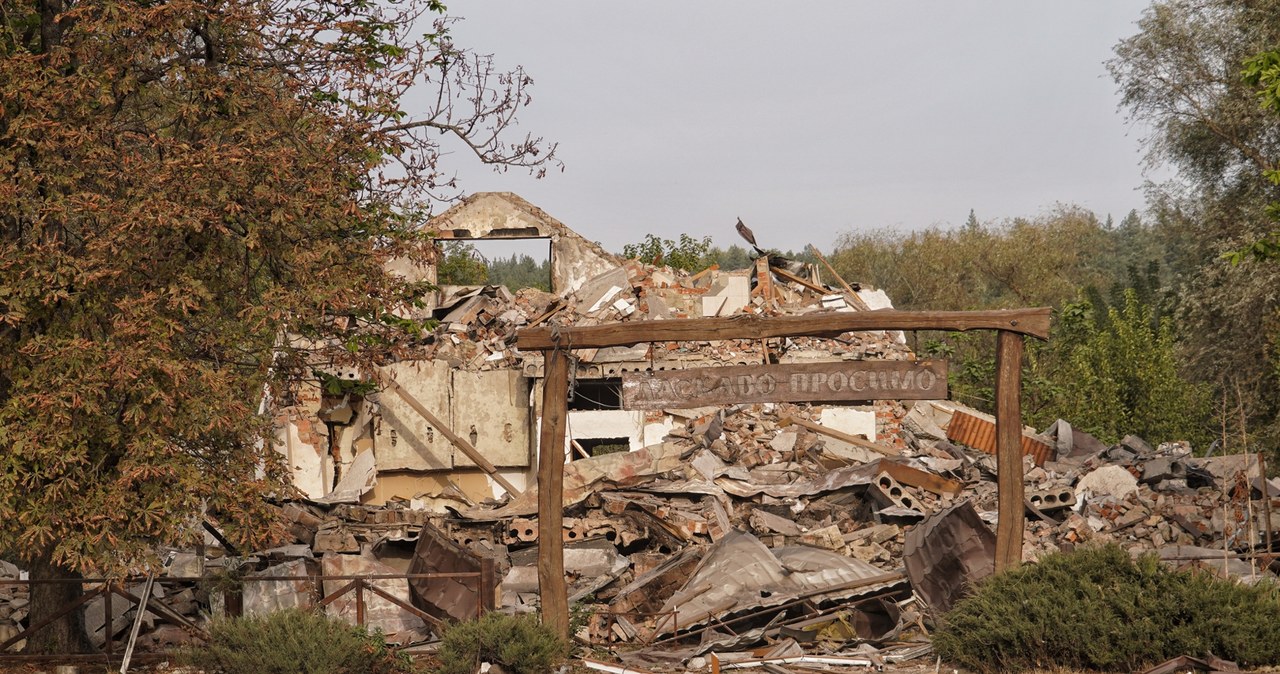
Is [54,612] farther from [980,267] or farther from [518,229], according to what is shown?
[980,267]

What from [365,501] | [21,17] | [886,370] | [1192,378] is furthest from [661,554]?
[1192,378]

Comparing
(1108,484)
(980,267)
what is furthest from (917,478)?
(980,267)

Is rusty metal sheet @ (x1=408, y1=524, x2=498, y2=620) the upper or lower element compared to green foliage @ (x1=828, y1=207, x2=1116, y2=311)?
lower

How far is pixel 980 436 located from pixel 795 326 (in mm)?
14949

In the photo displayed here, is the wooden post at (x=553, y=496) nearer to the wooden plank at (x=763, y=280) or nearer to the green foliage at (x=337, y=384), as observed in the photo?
the green foliage at (x=337, y=384)

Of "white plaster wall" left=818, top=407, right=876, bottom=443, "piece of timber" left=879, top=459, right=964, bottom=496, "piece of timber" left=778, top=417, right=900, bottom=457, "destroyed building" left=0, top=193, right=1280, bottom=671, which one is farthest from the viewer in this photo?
"white plaster wall" left=818, top=407, right=876, bottom=443

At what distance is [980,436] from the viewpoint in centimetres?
2433

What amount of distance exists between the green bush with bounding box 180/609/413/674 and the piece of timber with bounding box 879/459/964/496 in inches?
373

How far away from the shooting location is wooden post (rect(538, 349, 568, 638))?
11.3 meters

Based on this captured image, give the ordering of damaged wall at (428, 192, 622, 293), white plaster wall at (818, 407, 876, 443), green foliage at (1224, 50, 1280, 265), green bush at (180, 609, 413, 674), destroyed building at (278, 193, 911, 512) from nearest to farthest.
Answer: green bush at (180, 609, 413, 674), green foliage at (1224, 50, 1280, 265), destroyed building at (278, 193, 911, 512), white plaster wall at (818, 407, 876, 443), damaged wall at (428, 192, 622, 293)

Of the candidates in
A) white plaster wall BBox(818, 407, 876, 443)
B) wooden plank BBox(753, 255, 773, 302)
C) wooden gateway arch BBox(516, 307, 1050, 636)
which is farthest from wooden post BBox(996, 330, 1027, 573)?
wooden plank BBox(753, 255, 773, 302)

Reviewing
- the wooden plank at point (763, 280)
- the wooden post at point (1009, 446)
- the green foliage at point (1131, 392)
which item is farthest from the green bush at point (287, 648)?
the green foliage at point (1131, 392)

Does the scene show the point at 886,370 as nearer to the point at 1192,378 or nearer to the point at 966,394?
the point at 1192,378

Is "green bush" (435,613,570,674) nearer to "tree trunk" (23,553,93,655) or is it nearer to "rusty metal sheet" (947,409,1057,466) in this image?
"tree trunk" (23,553,93,655)
